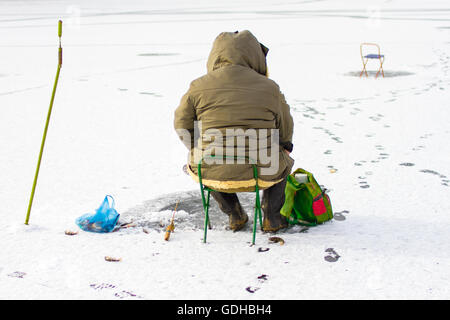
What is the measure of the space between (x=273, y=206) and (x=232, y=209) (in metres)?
0.29

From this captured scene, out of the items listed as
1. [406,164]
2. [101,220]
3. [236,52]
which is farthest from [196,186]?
[406,164]

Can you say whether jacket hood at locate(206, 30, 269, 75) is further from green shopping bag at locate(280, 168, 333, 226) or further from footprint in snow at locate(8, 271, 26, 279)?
footprint in snow at locate(8, 271, 26, 279)

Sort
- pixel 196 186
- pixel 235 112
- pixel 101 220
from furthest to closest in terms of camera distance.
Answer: pixel 196 186 < pixel 101 220 < pixel 235 112

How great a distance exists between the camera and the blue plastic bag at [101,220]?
384 cm

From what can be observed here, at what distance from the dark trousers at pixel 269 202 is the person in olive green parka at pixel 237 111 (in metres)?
0.11

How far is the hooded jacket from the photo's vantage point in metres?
3.42

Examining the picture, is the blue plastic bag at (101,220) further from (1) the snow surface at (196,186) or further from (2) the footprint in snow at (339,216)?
(2) the footprint in snow at (339,216)

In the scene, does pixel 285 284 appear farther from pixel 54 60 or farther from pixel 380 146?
pixel 54 60

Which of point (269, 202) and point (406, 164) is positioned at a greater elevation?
point (269, 202)

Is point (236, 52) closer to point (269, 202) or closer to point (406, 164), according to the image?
point (269, 202)

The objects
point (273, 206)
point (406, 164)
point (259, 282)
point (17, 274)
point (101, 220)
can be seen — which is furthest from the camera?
point (406, 164)

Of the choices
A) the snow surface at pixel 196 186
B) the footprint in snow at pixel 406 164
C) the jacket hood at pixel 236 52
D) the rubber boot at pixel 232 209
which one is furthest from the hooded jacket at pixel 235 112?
the footprint in snow at pixel 406 164

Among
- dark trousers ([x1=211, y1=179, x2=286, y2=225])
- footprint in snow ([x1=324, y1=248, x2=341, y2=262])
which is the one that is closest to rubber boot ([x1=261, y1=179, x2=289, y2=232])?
dark trousers ([x1=211, y1=179, x2=286, y2=225])

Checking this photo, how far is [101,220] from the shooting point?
3.87 metres
